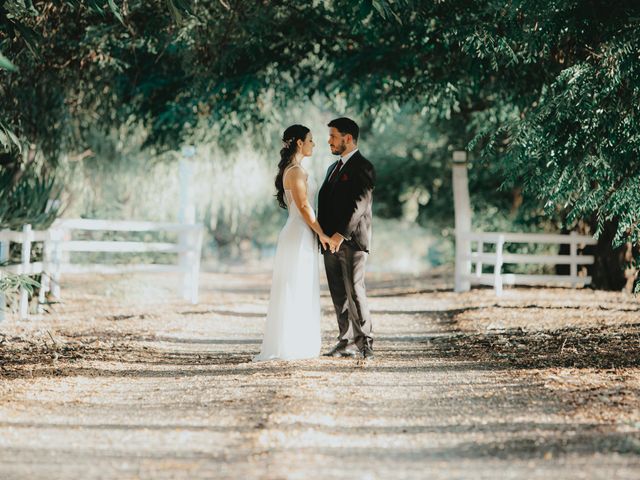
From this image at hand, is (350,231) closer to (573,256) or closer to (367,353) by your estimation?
(367,353)

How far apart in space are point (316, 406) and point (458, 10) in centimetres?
741

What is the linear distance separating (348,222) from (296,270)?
2.29ft

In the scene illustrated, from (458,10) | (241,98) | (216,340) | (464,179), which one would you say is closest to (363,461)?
(216,340)

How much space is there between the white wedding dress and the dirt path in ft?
0.86

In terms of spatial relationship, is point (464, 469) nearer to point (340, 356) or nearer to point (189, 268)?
point (340, 356)

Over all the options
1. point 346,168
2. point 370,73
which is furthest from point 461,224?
point 346,168

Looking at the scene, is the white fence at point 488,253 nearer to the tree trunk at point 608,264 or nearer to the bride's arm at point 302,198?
the tree trunk at point 608,264

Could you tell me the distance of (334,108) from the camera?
66.5 feet

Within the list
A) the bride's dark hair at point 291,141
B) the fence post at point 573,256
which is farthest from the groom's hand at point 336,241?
the fence post at point 573,256

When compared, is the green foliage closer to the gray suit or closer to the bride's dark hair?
the bride's dark hair

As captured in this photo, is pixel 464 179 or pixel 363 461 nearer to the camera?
pixel 363 461

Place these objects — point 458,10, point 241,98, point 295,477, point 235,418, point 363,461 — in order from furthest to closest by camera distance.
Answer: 1. point 241,98
2. point 458,10
3. point 235,418
4. point 363,461
5. point 295,477

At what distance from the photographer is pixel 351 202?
28.7 feet

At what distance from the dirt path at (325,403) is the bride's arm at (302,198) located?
3.95ft
